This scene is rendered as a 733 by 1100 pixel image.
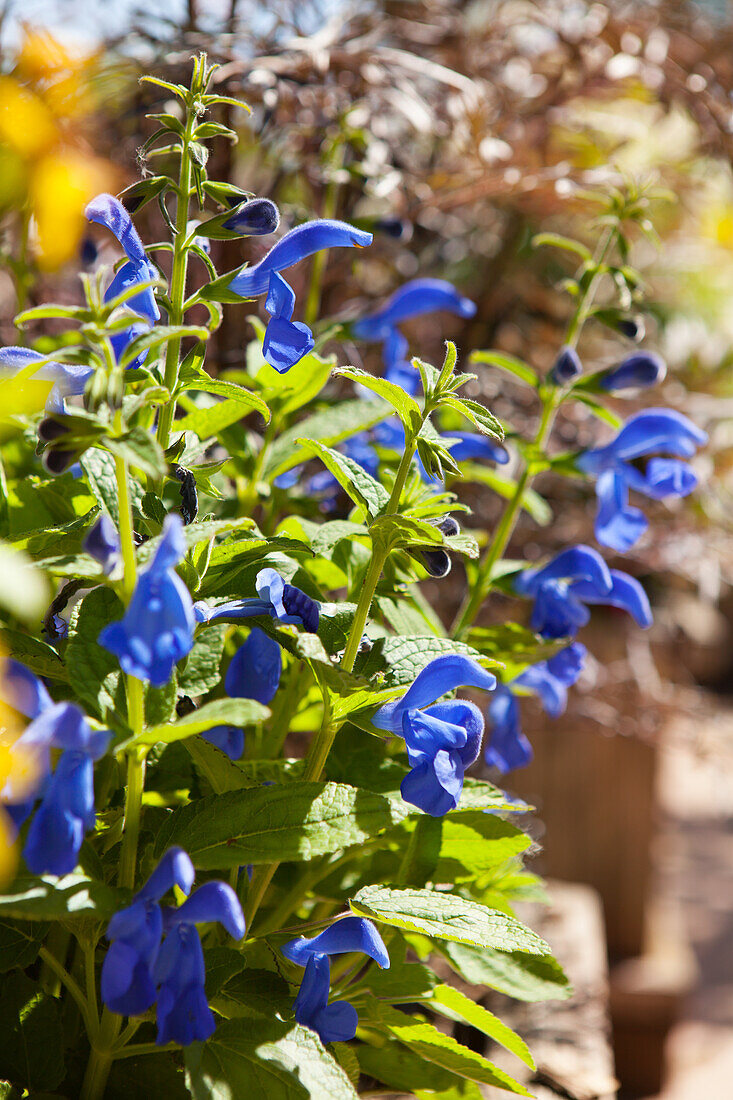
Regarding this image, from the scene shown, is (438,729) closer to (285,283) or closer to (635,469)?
(285,283)

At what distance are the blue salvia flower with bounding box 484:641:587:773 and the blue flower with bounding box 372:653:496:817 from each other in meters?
0.22

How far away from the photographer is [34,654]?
0.39 meters

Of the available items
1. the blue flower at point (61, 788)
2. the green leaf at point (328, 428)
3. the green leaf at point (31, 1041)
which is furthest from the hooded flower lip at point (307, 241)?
the green leaf at point (31, 1041)

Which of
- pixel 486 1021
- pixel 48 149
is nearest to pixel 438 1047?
pixel 486 1021

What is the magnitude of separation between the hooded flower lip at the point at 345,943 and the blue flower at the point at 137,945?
4.1 inches

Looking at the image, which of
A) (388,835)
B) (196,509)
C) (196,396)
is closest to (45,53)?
(196,396)

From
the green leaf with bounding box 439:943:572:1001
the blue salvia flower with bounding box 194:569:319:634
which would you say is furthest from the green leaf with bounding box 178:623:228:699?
the green leaf with bounding box 439:943:572:1001

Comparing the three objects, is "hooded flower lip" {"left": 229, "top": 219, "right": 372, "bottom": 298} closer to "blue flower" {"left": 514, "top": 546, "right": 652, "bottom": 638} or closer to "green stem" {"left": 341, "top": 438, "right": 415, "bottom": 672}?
"green stem" {"left": 341, "top": 438, "right": 415, "bottom": 672}

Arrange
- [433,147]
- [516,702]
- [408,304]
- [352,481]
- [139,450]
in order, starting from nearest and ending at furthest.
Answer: [139,450] < [352,481] < [516,702] < [408,304] < [433,147]

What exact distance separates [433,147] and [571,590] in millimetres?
797

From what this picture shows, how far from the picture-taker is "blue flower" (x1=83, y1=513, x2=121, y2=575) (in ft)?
1.06

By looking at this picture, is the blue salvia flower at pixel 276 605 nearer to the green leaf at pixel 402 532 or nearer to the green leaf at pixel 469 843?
the green leaf at pixel 402 532

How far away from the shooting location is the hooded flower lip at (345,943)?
16.3 inches

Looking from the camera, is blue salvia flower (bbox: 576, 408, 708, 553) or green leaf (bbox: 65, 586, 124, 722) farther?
blue salvia flower (bbox: 576, 408, 708, 553)
